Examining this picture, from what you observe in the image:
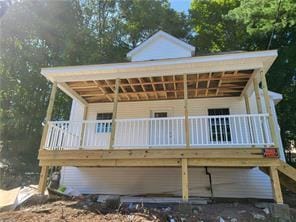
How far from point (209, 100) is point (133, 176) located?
420 cm

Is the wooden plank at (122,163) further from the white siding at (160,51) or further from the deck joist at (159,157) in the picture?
the white siding at (160,51)

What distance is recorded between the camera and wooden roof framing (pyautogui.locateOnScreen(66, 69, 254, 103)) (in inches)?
313

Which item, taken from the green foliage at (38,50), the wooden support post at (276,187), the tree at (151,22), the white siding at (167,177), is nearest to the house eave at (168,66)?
the white siding at (167,177)

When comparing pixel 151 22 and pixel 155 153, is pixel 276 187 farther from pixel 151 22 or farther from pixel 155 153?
pixel 151 22

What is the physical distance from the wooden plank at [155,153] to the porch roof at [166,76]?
2.33 m

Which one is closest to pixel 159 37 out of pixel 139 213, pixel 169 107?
pixel 169 107

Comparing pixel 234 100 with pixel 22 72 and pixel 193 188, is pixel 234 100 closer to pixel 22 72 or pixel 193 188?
pixel 193 188

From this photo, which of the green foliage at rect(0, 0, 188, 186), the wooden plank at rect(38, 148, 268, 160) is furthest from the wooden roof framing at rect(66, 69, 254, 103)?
the green foliage at rect(0, 0, 188, 186)

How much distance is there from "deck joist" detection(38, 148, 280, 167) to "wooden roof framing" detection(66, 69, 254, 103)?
97.6 inches

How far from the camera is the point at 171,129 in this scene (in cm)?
938

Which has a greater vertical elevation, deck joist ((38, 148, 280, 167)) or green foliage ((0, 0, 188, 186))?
green foliage ((0, 0, 188, 186))

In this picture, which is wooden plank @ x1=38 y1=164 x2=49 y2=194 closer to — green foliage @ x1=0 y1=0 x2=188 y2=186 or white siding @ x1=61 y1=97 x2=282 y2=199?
white siding @ x1=61 y1=97 x2=282 y2=199

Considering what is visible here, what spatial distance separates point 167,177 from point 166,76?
3.73 meters

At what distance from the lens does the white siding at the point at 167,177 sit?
8.48 m
